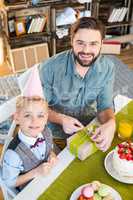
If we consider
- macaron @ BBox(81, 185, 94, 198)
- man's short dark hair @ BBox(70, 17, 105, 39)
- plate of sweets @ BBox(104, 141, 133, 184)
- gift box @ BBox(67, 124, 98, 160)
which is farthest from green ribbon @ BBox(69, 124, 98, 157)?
man's short dark hair @ BBox(70, 17, 105, 39)

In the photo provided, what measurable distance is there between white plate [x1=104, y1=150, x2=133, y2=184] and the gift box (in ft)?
0.23

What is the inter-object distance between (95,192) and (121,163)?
0.17m

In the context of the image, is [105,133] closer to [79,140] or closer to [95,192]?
[79,140]

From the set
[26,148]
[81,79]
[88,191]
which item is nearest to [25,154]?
[26,148]

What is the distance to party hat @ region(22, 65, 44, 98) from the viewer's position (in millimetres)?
1255

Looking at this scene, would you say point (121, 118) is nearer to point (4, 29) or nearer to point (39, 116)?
point (39, 116)

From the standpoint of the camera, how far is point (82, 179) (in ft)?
4.12

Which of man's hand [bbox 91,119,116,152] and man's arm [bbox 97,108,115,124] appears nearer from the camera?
man's hand [bbox 91,119,116,152]

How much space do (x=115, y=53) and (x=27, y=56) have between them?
3.18 feet

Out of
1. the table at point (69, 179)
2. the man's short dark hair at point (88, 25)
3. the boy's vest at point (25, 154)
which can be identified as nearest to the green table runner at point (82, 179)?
the table at point (69, 179)

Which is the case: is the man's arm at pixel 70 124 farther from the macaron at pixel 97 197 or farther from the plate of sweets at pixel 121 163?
the macaron at pixel 97 197

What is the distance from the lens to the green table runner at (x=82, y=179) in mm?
1192

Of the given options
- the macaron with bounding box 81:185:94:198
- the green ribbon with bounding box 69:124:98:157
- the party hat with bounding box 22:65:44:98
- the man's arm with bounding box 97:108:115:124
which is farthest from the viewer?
the man's arm with bounding box 97:108:115:124

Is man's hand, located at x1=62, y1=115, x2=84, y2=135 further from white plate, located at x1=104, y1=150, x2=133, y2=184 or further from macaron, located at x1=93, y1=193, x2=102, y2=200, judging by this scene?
macaron, located at x1=93, y1=193, x2=102, y2=200
